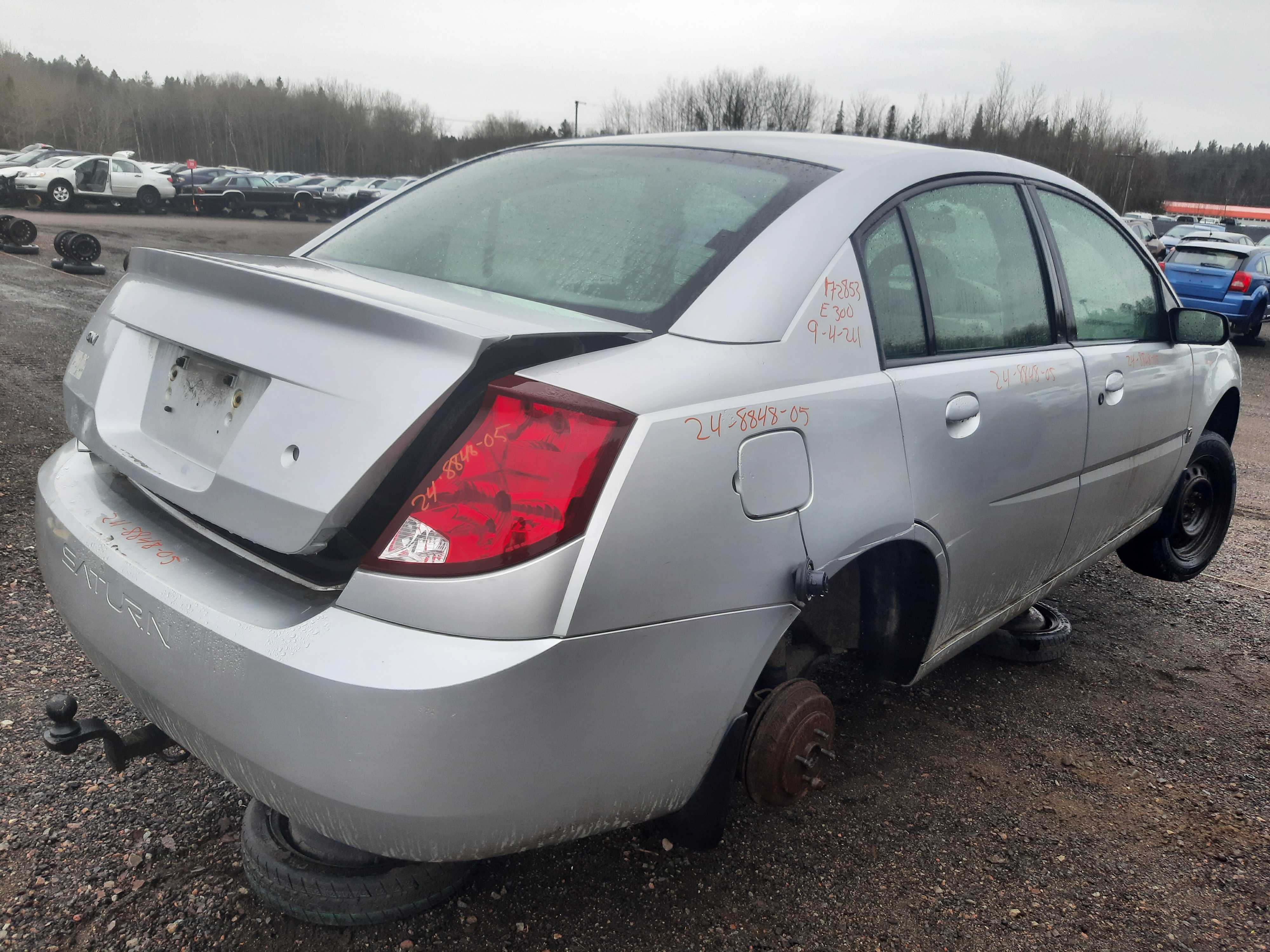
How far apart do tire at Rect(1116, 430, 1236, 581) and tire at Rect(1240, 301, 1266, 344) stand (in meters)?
12.9

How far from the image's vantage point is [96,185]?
89.5ft

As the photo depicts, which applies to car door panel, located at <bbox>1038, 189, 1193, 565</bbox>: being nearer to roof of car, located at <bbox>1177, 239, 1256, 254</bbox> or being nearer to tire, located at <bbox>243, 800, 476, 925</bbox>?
tire, located at <bbox>243, 800, 476, 925</bbox>

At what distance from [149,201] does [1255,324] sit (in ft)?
95.8

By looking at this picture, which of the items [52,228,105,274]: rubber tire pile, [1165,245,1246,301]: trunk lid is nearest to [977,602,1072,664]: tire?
[52,228,105,274]: rubber tire pile

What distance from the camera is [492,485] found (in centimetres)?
144

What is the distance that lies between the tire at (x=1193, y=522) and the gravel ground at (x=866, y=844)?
62 cm

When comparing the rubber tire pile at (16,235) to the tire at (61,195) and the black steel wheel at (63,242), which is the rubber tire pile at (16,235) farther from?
the tire at (61,195)

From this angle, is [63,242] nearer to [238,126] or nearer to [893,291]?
[893,291]

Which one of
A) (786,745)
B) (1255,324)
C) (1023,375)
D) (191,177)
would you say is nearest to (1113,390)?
(1023,375)

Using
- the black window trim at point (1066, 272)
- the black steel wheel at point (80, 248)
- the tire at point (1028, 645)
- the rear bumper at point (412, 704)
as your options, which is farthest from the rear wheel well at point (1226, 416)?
the black steel wheel at point (80, 248)

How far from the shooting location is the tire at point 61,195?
2608cm

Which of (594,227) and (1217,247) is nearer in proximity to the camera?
(594,227)

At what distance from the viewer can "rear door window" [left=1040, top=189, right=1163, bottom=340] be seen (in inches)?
114

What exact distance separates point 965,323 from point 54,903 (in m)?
2.41
